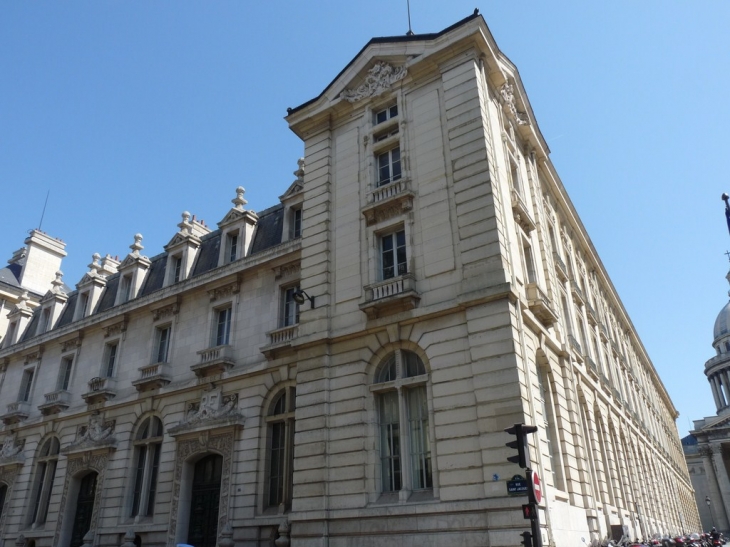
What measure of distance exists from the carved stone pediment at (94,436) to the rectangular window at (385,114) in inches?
707

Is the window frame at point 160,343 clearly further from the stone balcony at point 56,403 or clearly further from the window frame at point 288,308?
the window frame at point 288,308

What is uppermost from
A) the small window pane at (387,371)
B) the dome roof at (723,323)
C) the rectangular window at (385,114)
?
the dome roof at (723,323)

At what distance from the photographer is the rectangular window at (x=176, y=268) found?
2940 cm

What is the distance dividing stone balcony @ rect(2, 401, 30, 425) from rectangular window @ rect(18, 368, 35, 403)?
1084 mm

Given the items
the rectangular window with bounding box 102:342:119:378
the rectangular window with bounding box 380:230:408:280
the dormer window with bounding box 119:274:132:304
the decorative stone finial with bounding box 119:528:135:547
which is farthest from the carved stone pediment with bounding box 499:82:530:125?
the decorative stone finial with bounding box 119:528:135:547

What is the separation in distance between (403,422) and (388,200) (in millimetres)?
7472

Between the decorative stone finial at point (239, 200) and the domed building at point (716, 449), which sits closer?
the decorative stone finial at point (239, 200)

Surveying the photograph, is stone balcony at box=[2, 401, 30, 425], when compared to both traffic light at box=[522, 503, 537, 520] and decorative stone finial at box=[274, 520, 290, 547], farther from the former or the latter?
traffic light at box=[522, 503, 537, 520]

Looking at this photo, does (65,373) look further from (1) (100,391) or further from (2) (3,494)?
(2) (3,494)

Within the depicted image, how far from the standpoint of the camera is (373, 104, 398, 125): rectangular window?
2277cm

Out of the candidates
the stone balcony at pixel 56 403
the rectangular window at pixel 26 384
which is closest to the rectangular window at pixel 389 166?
the stone balcony at pixel 56 403

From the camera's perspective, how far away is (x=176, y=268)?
29.9m

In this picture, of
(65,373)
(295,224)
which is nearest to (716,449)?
(295,224)

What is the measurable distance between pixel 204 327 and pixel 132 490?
752 centimetres
